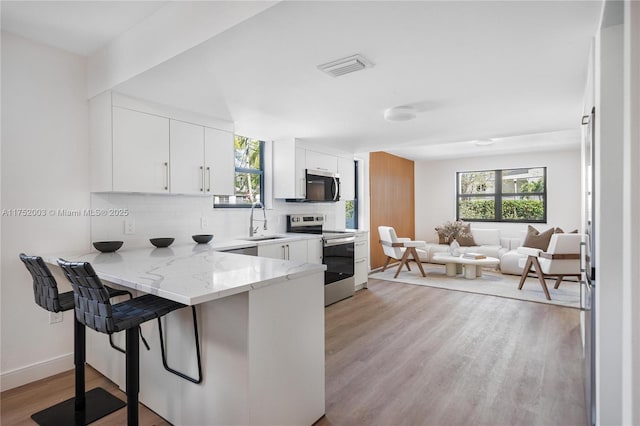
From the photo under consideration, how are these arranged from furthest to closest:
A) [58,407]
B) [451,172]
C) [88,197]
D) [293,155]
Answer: [451,172] < [293,155] < [88,197] < [58,407]

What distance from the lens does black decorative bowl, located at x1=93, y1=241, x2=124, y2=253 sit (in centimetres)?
264

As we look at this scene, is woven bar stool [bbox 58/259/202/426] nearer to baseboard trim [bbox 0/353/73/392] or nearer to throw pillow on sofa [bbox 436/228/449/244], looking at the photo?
baseboard trim [bbox 0/353/73/392]

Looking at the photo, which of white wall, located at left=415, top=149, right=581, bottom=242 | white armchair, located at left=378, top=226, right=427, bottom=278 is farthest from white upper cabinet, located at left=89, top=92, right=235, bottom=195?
white wall, located at left=415, top=149, right=581, bottom=242

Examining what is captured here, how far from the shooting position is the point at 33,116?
2488mm

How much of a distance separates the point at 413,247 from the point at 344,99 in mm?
3683

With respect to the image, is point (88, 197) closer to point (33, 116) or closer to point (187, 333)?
point (33, 116)

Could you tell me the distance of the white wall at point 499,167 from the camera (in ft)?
21.9

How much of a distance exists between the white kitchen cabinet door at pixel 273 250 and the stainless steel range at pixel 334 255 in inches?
30.3

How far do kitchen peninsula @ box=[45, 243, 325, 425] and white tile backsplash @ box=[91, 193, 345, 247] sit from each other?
0.82 m

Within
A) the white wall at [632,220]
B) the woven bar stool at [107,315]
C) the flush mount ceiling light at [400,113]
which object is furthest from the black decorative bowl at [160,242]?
the white wall at [632,220]

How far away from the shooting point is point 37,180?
98.2 inches

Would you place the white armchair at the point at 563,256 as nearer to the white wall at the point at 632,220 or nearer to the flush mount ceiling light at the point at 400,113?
the flush mount ceiling light at the point at 400,113

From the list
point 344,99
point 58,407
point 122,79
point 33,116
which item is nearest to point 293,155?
point 344,99

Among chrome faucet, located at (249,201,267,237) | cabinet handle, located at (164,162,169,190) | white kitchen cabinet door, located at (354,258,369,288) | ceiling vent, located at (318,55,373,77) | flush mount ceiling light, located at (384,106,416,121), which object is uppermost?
ceiling vent, located at (318,55,373,77)
